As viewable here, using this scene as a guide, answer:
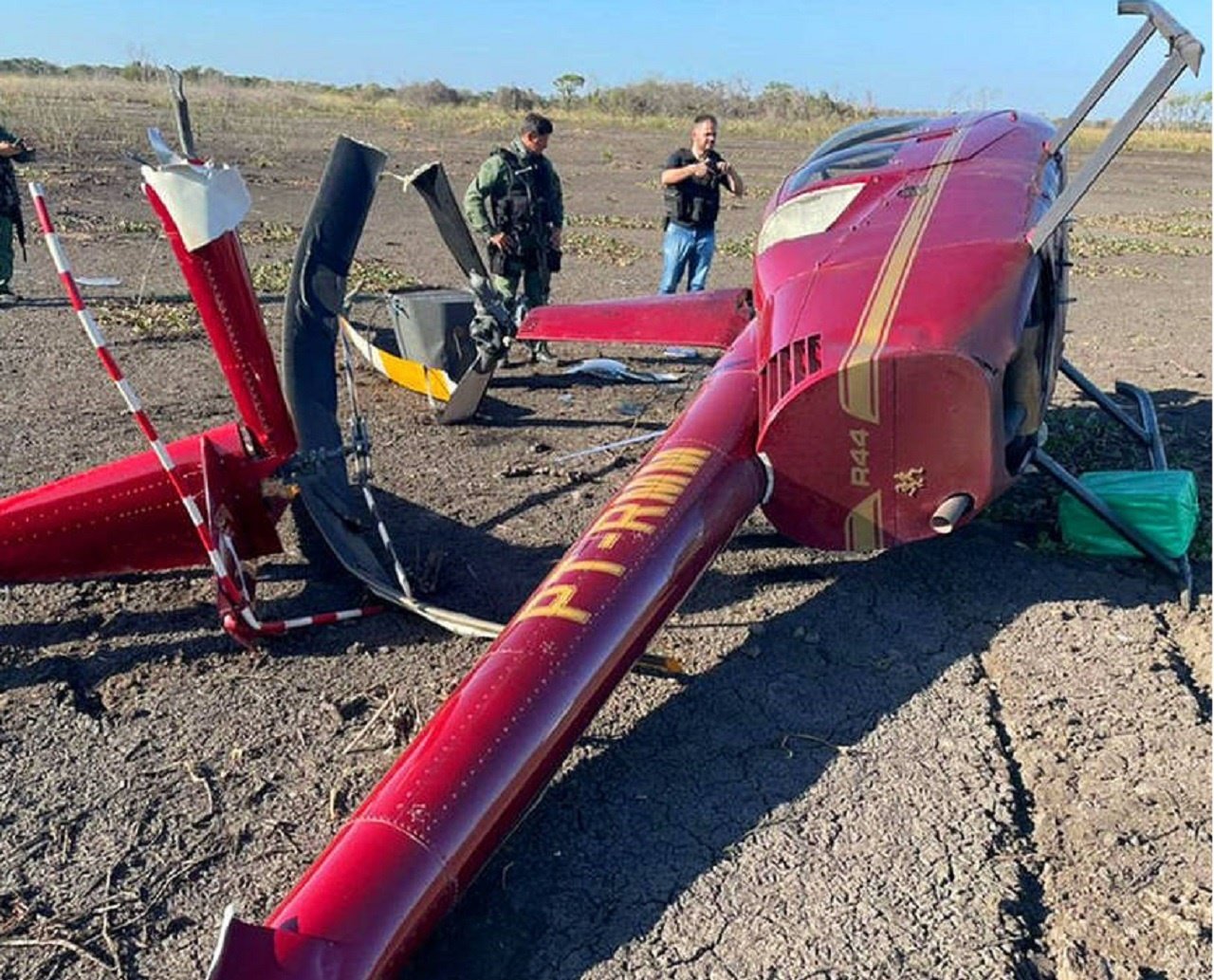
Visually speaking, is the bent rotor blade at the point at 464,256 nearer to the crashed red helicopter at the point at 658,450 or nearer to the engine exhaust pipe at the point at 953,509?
the crashed red helicopter at the point at 658,450

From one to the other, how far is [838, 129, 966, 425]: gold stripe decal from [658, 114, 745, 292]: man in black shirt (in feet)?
18.8

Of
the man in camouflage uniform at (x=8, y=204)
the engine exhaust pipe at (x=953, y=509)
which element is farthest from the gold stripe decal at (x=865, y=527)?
the man in camouflage uniform at (x=8, y=204)

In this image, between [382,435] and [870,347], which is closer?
[870,347]

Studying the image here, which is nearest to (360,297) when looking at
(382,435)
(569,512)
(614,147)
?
(382,435)

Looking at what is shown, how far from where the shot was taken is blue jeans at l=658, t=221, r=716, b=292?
1063cm

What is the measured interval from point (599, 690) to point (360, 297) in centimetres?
891

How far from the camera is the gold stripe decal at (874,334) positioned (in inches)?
171

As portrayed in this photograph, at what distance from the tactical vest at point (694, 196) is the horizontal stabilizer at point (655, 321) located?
3.15 meters

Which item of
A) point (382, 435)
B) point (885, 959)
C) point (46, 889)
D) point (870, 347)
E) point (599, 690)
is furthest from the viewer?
point (382, 435)

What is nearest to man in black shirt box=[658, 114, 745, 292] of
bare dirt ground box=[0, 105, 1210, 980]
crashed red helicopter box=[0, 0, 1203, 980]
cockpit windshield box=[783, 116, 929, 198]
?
cockpit windshield box=[783, 116, 929, 198]

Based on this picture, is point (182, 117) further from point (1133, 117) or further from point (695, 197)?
point (695, 197)

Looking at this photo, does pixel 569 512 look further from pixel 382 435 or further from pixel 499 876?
pixel 499 876

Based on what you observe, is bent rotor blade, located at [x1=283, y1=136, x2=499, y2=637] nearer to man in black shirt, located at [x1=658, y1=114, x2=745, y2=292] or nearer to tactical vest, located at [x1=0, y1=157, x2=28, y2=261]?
man in black shirt, located at [x1=658, y1=114, x2=745, y2=292]

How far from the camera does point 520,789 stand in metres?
3.16
